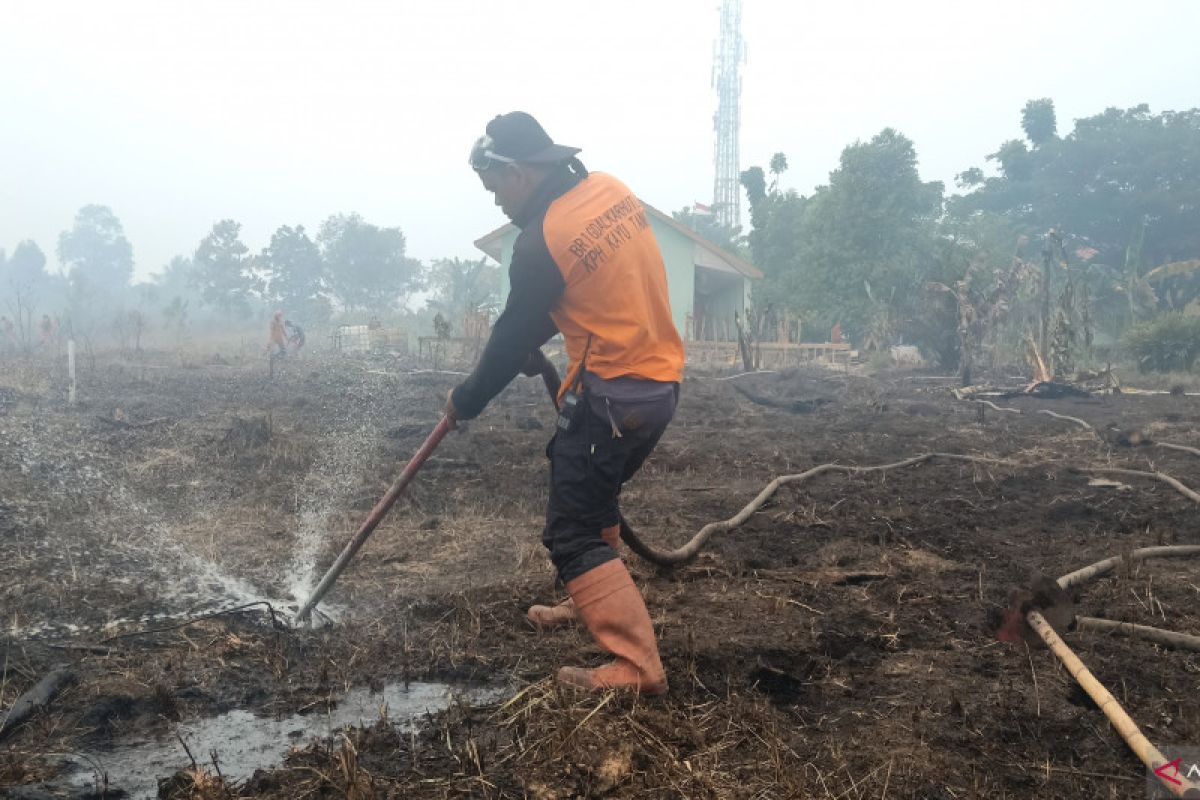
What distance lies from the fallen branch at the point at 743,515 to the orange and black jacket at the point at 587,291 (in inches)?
31.6

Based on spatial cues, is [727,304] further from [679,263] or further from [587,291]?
[587,291]

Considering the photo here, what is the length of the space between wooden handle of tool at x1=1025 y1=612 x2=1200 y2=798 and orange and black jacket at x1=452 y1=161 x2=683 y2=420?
4.57 feet

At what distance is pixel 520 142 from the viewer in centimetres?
289

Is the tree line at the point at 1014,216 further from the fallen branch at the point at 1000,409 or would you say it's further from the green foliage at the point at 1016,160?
the fallen branch at the point at 1000,409

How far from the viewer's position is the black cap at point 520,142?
2.88m

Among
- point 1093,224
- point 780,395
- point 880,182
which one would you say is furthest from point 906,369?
point 1093,224

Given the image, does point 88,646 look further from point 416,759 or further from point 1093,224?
point 1093,224

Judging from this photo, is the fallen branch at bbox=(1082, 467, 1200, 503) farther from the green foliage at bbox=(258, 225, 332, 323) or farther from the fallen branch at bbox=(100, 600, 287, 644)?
the green foliage at bbox=(258, 225, 332, 323)

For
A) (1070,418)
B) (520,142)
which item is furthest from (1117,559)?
(1070,418)

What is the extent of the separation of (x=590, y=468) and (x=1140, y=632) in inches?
77.1

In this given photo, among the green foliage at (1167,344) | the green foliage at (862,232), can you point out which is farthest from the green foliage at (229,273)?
the green foliage at (1167,344)

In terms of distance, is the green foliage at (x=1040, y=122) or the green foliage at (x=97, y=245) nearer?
the green foliage at (x=1040, y=122)

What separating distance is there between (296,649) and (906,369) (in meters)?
18.6

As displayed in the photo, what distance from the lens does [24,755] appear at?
2303 millimetres
